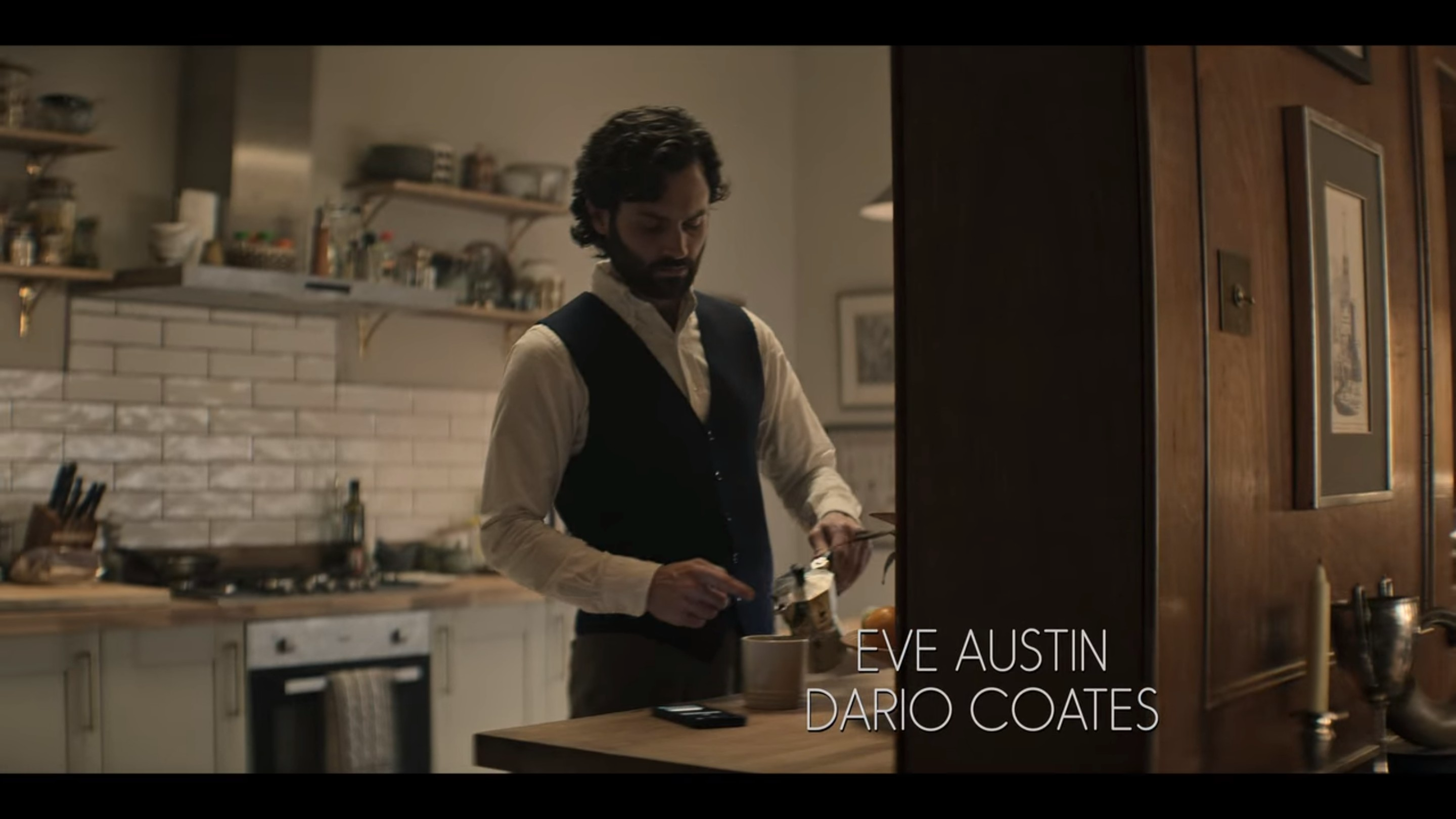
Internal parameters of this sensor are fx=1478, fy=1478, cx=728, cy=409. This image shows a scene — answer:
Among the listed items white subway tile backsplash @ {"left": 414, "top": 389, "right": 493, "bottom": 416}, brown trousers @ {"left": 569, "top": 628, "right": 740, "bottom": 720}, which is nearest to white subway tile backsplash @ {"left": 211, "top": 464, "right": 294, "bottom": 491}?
white subway tile backsplash @ {"left": 414, "top": 389, "right": 493, "bottom": 416}

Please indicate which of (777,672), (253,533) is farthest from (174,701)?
(777,672)

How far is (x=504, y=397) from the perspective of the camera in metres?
2.43

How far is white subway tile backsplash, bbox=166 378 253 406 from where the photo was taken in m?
4.82

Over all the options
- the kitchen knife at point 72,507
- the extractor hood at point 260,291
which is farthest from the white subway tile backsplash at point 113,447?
the extractor hood at point 260,291

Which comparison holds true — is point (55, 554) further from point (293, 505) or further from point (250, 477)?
point (293, 505)

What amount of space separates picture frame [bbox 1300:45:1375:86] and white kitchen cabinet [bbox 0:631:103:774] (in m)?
3.28

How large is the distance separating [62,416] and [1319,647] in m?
3.85

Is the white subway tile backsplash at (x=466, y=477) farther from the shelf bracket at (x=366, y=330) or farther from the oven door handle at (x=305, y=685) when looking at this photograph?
the oven door handle at (x=305, y=685)

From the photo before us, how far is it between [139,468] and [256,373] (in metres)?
0.50

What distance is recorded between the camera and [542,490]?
2.45 metres

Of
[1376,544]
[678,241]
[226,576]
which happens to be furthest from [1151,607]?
[226,576]

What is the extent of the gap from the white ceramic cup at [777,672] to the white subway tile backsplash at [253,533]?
10.9 feet

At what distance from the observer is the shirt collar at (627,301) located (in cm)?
260
